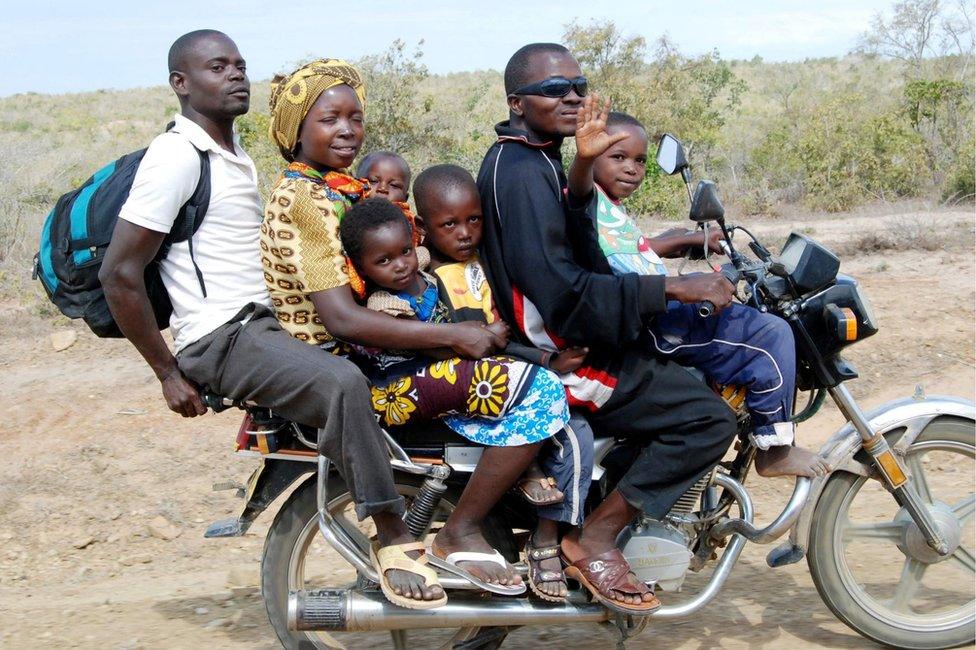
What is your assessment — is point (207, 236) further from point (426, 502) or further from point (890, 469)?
point (890, 469)

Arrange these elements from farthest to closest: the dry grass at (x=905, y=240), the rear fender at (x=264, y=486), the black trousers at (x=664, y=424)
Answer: the dry grass at (x=905, y=240), the rear fender at (x=264, y=486), the black trousers at (x=664, y=424)

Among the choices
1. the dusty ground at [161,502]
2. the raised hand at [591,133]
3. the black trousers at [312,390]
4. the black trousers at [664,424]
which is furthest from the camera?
the dusty ground at [161,502]

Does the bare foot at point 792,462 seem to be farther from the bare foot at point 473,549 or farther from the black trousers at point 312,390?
the black trousers at point 312,390

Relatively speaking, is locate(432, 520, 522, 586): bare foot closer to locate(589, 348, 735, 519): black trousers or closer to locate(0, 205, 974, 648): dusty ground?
locate(589, 348, 735, 519): black trousers

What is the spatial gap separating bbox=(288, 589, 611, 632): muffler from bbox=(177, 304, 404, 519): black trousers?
38 cm

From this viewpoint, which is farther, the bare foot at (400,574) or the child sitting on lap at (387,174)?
the child sitting on lap at (387,174)

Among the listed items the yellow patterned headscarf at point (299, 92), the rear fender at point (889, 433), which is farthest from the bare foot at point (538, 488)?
the yellow patterned headscarf at point (299, 92)

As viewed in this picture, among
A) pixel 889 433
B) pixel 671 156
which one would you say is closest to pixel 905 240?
pixel 889 433

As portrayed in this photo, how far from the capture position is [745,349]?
331 cm

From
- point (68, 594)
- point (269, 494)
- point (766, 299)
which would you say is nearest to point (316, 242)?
point (269, 494)

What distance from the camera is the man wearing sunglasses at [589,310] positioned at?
3.10 meters

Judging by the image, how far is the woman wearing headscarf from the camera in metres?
3.10

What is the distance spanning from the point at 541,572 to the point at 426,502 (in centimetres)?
46

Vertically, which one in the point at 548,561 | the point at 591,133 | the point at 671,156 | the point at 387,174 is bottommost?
the point at 548,561
